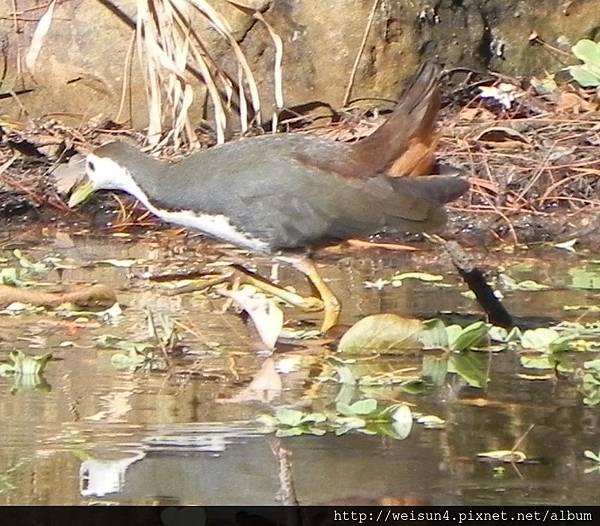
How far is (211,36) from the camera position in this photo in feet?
29.8

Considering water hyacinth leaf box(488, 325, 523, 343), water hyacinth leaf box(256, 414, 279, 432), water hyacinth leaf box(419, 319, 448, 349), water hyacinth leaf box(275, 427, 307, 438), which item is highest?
water hyacinth leaf box(488, 325, 523, 343)

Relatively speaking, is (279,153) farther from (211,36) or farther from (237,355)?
(211,36)

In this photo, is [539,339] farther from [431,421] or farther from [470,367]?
[431,421]

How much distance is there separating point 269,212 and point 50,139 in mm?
3147

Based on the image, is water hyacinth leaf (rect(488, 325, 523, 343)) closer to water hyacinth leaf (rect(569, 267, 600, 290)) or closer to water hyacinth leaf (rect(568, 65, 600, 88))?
water hyacinth leaf (rect(569, 267, 600, 290))

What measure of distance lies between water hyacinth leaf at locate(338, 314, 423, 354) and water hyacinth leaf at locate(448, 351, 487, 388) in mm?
166

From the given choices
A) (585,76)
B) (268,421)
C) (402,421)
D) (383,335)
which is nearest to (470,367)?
(383,335)

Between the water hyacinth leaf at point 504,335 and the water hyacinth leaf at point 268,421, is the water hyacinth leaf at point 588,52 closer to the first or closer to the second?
the water hyacinth leaf at point 504,335

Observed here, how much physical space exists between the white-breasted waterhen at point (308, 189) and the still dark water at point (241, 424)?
0.35 m

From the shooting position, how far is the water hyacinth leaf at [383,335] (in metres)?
5.23

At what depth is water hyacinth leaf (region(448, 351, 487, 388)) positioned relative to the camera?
4.95 meters

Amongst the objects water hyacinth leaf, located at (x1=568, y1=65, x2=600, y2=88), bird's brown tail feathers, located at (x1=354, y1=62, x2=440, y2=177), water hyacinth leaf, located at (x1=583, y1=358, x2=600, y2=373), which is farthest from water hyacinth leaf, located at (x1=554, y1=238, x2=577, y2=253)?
water hyacinth leaf, located at (x1=583, y1=358, x2=600, y2=373)

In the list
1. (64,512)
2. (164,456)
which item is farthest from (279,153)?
(64,512)

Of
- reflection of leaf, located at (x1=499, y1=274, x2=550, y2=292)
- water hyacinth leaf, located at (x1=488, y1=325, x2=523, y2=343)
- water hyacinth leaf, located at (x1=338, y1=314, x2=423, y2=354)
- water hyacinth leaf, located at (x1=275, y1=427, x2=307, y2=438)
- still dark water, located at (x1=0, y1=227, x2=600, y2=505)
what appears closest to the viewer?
still dark water, located at (x1=0, y1=227, x2=600, y2=505)
